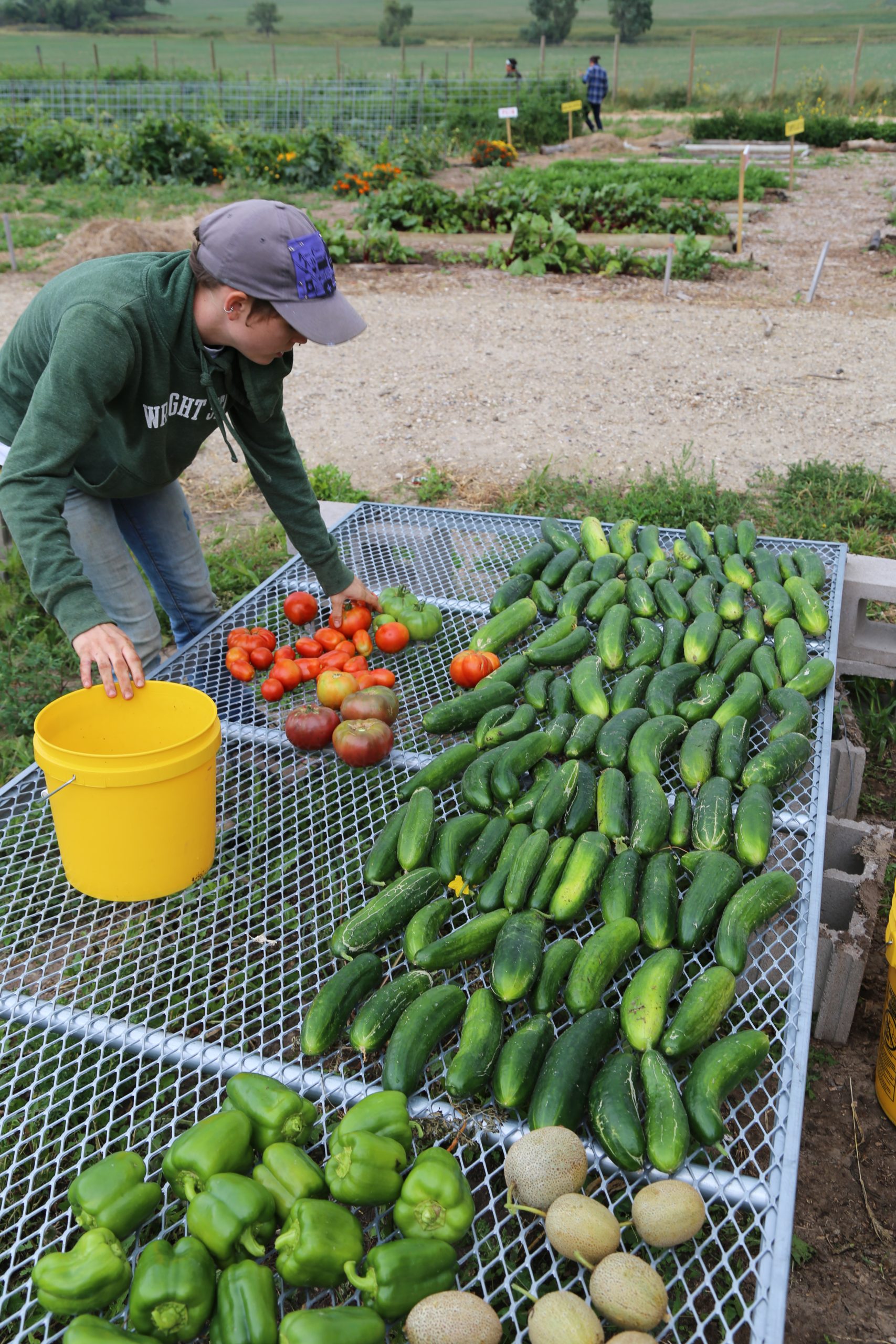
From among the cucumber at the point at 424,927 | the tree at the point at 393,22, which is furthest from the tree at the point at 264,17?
the cucumber at the point at 424,927

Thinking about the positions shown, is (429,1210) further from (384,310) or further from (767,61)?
(767,61)

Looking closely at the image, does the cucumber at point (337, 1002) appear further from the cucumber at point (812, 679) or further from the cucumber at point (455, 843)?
the cucumber at point (812, 679)

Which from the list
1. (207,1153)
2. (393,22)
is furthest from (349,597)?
(393,22)

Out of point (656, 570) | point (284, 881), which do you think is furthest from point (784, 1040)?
point (656, 570)

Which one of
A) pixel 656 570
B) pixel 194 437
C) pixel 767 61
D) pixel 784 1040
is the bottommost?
pixel 784 1040

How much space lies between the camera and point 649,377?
24.8ft

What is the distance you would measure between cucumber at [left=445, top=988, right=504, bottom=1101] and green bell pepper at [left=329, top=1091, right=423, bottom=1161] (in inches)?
4.6

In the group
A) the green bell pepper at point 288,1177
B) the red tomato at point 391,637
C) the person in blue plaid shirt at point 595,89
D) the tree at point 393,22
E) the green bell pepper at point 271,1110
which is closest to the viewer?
the green bell pepper at point 288,1177

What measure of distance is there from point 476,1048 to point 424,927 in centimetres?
37

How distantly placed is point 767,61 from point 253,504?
2048 inches

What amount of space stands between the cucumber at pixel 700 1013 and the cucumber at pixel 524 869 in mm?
451

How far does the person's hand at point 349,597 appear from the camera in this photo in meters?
3.52

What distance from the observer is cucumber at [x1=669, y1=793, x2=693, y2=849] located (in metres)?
2.45

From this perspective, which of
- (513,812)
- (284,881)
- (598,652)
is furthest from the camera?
(598,652)
